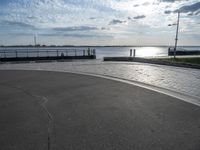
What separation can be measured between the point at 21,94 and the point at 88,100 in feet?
8.79

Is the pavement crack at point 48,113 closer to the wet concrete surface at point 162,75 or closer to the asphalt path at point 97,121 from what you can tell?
the asphalt path at point 97,121

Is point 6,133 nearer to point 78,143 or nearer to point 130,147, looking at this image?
point 78,143

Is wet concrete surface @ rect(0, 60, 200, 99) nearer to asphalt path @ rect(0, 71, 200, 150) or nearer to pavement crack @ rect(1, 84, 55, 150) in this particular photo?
asphalt path @ rect(0, 71, 200, 150)

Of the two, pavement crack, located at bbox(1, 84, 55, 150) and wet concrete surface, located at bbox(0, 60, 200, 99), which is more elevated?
wet concrete surface, located at bbox(0, 60, 200, 99)

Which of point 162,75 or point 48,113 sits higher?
point 162,75

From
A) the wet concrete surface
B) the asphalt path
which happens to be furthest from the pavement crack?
the wet concrete surface

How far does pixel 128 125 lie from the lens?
4.29m

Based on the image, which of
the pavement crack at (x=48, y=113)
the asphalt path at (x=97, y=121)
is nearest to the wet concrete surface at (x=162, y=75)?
the asphalt path at (x=97, y=121)

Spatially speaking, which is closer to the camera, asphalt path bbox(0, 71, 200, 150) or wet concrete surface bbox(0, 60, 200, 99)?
asphalt path bbox(0, 71, 200, 150)

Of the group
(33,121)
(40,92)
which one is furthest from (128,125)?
(40,92)

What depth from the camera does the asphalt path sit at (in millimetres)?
3516

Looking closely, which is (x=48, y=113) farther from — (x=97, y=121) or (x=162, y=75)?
(x=162, y=75)

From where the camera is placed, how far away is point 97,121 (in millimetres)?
4527

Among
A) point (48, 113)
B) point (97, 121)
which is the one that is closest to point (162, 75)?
point (97, 121)
